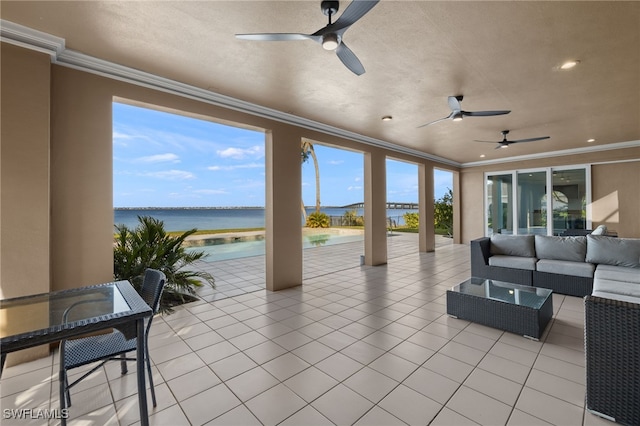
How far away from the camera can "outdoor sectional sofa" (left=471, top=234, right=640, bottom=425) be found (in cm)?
158

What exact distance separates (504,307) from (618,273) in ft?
6.03

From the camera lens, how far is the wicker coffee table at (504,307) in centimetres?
266

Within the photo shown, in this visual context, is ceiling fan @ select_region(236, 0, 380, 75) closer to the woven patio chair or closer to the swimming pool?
the woven patio chair

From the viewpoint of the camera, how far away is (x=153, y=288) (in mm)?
1907

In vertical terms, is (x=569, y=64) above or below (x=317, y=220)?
above

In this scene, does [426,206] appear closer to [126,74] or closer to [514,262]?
[514,262]

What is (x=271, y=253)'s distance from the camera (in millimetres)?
4289

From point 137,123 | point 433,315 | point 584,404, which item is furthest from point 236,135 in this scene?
point 584,404

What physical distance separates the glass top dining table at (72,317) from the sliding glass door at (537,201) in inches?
375

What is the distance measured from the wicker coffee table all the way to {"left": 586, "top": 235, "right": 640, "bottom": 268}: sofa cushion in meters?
1.41

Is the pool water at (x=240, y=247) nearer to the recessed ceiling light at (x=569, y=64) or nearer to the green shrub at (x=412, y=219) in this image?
the green shrub at (x=412, y=219)

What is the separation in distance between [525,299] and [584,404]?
138 centimetres

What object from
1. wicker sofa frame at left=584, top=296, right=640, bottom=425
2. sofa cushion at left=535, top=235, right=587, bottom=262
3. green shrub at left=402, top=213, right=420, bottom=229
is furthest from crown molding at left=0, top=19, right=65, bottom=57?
green shrub at left=402, top=213, right=420, bottom=229

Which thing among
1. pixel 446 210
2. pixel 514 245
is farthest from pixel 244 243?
pixel 514 245
